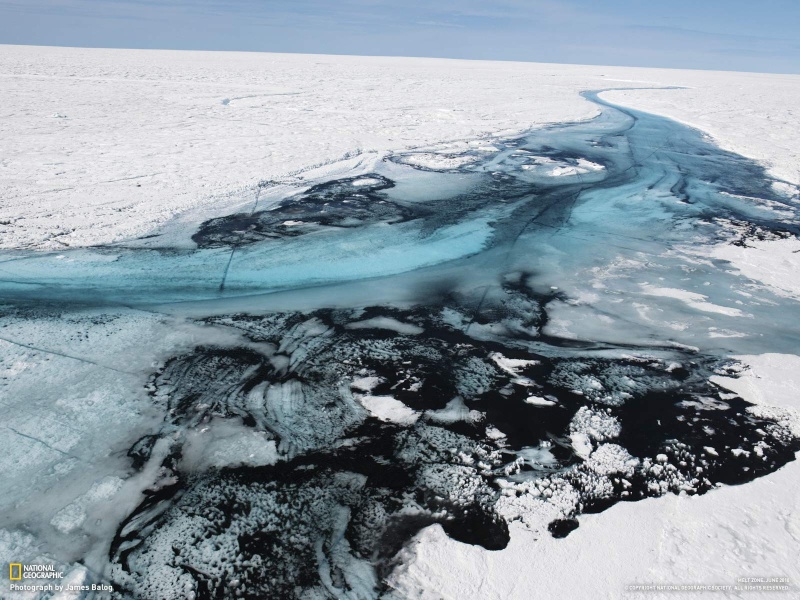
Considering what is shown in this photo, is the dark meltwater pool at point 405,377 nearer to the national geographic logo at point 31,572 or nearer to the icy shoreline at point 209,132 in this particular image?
the national geographic logo at point 31,572

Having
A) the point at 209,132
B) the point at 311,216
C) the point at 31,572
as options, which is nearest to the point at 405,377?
the point at 31,572

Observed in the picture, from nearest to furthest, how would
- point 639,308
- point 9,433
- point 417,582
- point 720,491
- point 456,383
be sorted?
point 417,582 < point 720,491 < point 9,433 < point 456,383 < point 639,308

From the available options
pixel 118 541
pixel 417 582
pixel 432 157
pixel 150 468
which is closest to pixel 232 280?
pixel 150 468

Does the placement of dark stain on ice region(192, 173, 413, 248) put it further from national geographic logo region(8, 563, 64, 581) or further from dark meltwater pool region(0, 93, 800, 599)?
national geographic logo region(8, 563, 64, 581)

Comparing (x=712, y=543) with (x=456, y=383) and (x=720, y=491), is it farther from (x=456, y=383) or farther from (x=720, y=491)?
(x=456, y=383)

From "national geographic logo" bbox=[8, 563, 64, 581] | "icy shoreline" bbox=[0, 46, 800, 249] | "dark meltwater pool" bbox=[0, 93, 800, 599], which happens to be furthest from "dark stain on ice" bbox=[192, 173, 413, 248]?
"national geographic logo" bbox=[8, 563, 64, 581]
